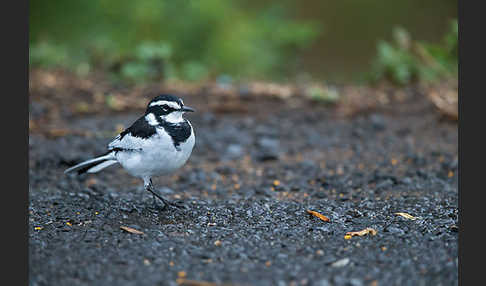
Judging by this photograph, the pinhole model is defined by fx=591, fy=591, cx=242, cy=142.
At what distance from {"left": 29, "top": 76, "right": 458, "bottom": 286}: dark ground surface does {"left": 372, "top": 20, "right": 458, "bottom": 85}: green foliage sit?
2.21 ft

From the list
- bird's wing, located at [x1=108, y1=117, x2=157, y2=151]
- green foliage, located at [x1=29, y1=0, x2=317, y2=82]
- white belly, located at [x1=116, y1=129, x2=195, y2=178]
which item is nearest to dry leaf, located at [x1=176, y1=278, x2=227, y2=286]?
white belly, located at [x1=116, y1=129, x2=195, y2=178]

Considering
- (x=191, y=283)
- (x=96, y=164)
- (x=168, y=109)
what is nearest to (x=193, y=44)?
(x=96, y=164)

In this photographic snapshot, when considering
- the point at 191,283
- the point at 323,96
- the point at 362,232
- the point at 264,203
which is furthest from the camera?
the point at 323,96

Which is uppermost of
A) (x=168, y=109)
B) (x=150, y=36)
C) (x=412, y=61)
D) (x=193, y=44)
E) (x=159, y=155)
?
(x=150, y=36)

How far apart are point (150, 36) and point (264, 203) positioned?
5.91 meters

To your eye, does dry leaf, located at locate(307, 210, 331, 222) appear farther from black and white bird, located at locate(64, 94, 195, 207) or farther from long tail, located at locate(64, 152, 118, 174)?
long tail, located at locate(64, 152, 118, 174)

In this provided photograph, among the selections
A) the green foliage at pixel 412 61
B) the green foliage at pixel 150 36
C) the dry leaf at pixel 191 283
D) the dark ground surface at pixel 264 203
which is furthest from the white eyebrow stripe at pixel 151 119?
the green foliage at pixel 412 61

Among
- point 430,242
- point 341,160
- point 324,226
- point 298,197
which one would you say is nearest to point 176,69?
point 341,160

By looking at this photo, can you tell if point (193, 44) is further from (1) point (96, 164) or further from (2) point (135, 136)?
(2) point (135, 136)

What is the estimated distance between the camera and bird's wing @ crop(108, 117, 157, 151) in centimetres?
544

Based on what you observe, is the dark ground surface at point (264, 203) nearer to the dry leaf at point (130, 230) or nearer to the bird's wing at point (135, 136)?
the dry leaf at point (130, 230)

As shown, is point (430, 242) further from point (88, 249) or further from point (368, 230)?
point (88, 249)

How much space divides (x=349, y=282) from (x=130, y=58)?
7.37 metres

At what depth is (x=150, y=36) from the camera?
10.8 meters
